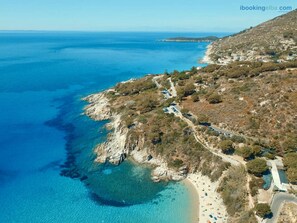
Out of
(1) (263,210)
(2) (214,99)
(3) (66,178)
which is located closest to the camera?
(1) (263,210)

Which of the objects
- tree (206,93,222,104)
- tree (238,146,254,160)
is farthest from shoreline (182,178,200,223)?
tree (206,93,222,104)

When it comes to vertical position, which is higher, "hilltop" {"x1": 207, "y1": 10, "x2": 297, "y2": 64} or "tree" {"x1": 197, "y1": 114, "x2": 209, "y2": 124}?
"hilltop" {"x1": 207, "y1": 10, "x2": 297, "y2": 64}

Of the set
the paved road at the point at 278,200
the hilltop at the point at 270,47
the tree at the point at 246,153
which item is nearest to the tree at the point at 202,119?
the tree at the point at 246,153

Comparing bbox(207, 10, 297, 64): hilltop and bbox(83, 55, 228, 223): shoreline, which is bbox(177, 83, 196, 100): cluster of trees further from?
bbox(207, 10, 297, 64): hilltop

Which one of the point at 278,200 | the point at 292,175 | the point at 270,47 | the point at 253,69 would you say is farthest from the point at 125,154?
the point at 270,47

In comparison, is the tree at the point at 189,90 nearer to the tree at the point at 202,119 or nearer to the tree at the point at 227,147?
the tree at the point at 202,119

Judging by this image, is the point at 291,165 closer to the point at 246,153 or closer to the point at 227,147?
the point at 246,153
